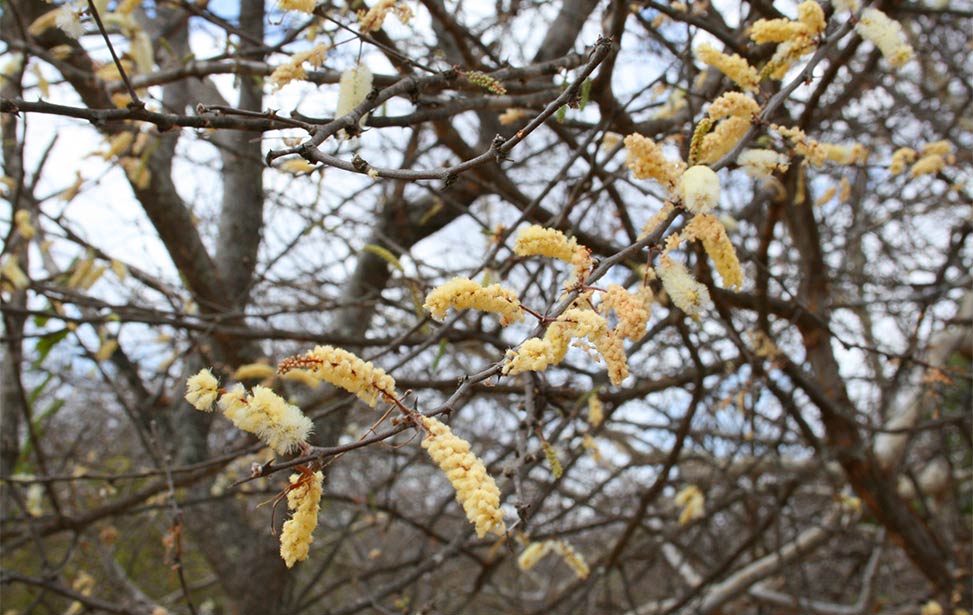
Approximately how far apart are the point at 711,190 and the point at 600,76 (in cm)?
97

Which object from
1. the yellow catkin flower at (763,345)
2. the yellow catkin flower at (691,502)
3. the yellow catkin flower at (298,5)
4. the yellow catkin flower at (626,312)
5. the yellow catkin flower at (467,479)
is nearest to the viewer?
the yellow catkin flower at (467,479)

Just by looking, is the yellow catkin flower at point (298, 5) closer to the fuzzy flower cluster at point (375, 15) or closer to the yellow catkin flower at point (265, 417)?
the fuzzy flower cluster at point (375, 15)

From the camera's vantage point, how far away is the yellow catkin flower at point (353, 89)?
4.62ft

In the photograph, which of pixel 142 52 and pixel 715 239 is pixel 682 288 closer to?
pixel 715 239

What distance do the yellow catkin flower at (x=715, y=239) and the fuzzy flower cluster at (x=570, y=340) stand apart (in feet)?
0.98

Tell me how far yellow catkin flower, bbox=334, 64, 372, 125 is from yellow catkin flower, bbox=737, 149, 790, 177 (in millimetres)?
746

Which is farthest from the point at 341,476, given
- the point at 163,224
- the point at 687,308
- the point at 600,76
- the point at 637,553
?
the point at 687,308

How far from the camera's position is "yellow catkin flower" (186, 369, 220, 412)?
881 millimetres

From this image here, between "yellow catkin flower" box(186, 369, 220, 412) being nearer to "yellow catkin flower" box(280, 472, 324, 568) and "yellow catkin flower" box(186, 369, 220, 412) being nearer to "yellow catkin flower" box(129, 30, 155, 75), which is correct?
"yellow catkin flower" box(280, 472, 324, 568)

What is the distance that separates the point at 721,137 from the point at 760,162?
0.15 meters

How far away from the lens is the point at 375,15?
4.91ft

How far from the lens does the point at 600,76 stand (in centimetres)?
205

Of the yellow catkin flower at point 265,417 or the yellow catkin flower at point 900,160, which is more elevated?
the yellow catkin flower at point 900,160

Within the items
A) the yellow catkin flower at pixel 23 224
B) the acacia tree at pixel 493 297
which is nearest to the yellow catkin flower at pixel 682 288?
the acacia tree at pixel 493 297
